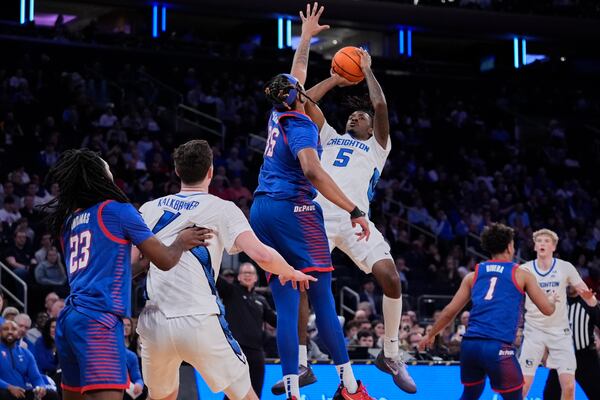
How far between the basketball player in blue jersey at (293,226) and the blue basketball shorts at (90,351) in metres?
1.81

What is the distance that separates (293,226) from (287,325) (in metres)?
0.75

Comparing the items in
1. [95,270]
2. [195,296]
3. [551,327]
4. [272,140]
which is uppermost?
[272,140]

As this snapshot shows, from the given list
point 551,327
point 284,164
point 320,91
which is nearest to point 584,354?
point 551,327

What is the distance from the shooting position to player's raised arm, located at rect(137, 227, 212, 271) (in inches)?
235

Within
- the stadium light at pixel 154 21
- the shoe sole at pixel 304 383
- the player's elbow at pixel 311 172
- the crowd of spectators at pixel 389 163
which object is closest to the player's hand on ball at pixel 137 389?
the crowd of spectators at pixel 389 163

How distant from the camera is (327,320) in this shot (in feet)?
24.9

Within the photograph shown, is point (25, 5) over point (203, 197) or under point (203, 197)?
over

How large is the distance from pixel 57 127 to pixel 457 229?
9018 millimetres

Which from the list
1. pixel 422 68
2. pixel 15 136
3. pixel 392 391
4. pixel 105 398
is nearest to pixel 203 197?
pixel 105 398

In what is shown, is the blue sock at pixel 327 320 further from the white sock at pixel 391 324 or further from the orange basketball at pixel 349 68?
the orange basketball at pixel 349 68

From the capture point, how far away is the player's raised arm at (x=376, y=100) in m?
8.23

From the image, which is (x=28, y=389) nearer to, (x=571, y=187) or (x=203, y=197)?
(x=203, y=197)

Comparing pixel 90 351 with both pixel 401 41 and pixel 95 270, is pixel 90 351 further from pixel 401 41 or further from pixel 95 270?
pixel 401 41

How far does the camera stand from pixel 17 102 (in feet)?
69.4
